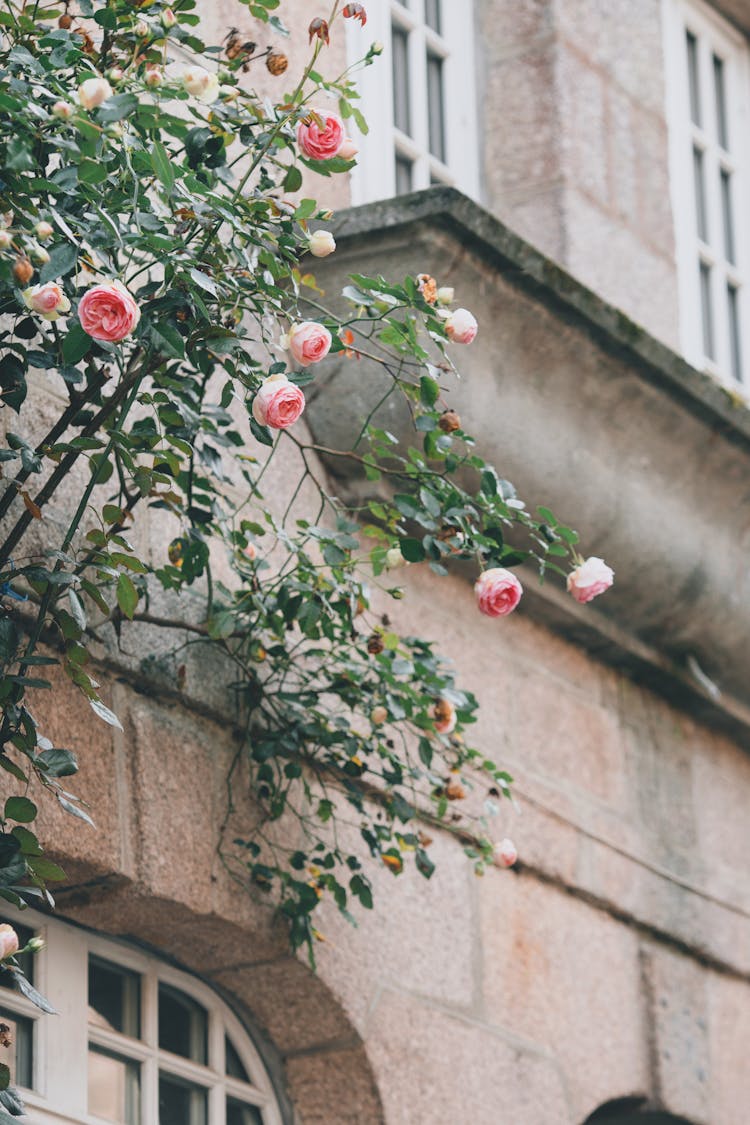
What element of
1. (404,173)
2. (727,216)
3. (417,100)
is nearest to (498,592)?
(404,173)

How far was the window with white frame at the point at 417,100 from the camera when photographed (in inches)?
208

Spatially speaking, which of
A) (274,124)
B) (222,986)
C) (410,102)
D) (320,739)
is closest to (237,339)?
(274,124)

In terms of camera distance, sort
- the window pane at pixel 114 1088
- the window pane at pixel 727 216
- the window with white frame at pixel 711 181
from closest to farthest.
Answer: the window pane at pixel 114 1088 < the window with white frame at pixel 711 181 < the window pane at pixel 727 216

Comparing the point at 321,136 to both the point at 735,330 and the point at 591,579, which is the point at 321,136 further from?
the point at 735,330

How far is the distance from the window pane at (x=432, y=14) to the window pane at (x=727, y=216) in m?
1.16

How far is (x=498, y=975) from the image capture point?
470 cm

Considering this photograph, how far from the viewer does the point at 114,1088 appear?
13.1 ft

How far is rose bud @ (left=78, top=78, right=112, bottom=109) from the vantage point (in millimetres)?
3002

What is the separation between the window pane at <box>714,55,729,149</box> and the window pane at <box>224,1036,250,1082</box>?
10.9 feet

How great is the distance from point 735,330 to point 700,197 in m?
0.37

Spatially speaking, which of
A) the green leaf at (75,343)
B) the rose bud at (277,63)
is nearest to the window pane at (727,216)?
the rose bud at (277,63)

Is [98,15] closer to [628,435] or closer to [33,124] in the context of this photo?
[33,124]

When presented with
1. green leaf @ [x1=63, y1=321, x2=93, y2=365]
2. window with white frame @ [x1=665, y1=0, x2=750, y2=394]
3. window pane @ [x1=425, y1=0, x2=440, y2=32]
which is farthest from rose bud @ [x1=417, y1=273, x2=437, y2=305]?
window with white frame @ [x1=665, y1=0, x2=750, y2=394]

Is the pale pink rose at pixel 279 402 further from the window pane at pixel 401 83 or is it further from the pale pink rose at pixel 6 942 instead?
the window pane at pixel 401 83
